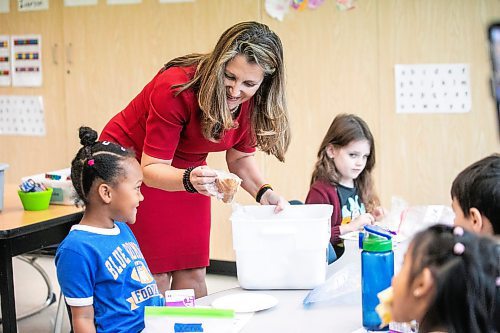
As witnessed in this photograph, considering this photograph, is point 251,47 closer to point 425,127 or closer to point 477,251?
point 477,251

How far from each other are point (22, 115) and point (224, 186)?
3123 millimetres

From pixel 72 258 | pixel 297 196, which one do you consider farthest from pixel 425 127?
pixel 72 258

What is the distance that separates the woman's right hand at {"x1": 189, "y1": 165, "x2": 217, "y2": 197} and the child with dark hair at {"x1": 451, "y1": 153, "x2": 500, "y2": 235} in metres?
0.61

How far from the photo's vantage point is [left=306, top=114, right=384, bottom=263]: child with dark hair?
8.86ft

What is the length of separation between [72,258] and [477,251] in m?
0.93

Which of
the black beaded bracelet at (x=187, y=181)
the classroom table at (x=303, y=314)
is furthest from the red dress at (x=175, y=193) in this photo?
the classroom table at (x=303, y=314)

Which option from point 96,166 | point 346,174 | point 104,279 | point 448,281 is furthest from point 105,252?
point 346,174

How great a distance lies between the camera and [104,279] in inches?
65.9

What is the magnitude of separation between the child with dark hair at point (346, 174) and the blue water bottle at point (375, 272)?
1132mm

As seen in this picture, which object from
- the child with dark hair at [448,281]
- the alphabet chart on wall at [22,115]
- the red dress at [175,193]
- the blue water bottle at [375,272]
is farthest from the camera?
the alphabet chart on wall at [22,115]

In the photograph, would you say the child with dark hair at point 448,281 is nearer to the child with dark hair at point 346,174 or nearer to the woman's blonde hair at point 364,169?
the child with dark hair at point 346,174

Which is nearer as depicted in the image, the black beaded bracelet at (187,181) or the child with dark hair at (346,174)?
the black beaded bracelet at (187,181)

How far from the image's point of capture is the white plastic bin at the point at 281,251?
172cm

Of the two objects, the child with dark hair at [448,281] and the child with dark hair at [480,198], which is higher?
the child with dark hair at [480,198]
